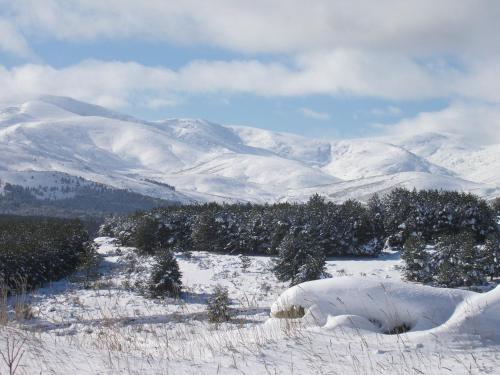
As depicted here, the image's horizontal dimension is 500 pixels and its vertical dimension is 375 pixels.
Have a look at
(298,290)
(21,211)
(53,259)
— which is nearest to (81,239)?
(53,259)

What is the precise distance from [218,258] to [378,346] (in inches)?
1267

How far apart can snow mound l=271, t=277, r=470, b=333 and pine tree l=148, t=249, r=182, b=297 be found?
17455mm

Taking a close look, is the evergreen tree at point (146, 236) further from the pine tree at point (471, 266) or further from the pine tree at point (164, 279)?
the pine tree at point (471, 266)

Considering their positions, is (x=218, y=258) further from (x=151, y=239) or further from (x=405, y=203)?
(x=405, y=203)

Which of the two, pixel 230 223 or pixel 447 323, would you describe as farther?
pixel 230 223

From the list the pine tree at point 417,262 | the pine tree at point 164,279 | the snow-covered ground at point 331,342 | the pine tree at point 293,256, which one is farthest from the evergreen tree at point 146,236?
the snow-covered ground at point 331,342

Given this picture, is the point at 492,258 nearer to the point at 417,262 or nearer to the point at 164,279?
the point at 417,262

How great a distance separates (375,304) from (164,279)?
61.4 ft

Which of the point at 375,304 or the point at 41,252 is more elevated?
the point at 375,304

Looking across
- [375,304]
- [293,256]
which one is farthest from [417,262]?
[375,304]

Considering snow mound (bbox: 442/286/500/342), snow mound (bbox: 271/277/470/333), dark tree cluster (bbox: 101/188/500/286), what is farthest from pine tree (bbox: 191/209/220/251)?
snow mound (bbox: 442/286/500/342)

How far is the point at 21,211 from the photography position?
198m

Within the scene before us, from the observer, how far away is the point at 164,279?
79.6ft

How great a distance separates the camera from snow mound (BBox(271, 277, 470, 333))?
6.51 meters
